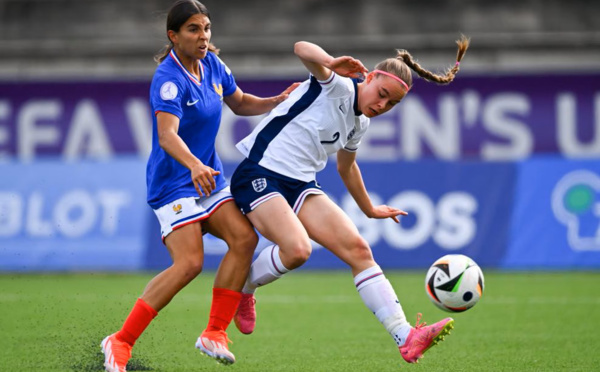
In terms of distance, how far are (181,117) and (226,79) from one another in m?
0.73

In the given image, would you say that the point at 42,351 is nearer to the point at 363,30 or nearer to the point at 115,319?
the point at 115,319

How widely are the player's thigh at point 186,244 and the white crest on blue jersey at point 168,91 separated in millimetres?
768

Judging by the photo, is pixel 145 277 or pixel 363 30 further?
pixel 363 30

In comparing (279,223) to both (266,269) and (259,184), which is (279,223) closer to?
(259,184)

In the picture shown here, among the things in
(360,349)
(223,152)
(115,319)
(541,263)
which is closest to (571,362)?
(360,349)

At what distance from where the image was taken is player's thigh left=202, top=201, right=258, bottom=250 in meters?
5.92

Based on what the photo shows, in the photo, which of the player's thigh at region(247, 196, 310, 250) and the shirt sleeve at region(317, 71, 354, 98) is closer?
the player's thigh at region(247, 196, 310, 250)

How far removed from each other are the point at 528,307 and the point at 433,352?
2772mm

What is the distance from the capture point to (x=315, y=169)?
6.15 meters

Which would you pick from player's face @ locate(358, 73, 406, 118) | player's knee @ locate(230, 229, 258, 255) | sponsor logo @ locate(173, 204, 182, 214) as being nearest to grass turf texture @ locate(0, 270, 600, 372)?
player's knee @ locate(230, 229, 258, 255)

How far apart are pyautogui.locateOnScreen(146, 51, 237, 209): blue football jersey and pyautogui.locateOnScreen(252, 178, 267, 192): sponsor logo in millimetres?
341

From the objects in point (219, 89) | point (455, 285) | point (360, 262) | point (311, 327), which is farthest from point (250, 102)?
point (311, 327)

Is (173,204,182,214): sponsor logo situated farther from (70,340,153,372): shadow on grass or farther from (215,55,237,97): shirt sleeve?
(70,340,153,372): shadow on grass

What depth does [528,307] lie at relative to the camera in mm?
9273
